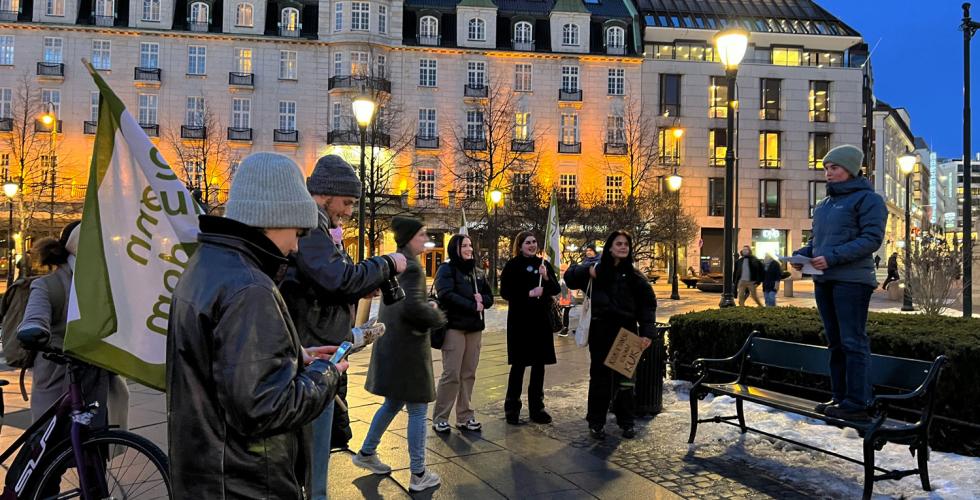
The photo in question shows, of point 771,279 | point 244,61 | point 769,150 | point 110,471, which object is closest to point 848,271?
point 110,471

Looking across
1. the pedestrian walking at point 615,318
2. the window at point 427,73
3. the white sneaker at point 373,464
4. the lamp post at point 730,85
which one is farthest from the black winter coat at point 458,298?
the window at point 427,73

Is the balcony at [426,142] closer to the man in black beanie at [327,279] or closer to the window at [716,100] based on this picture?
the window at [716,100]

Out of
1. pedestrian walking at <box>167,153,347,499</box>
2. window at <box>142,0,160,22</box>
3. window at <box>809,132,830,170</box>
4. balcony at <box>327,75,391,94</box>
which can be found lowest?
pedestrian walking at <box>167,153,347,499</box>

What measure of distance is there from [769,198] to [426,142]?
2539cm

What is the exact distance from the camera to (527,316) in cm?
721

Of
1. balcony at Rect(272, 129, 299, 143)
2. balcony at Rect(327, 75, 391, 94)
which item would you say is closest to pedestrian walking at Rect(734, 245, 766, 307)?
balcony at Rect(327, 75, 391, 94)

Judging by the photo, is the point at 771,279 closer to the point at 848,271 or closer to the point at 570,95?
the point at 848,271

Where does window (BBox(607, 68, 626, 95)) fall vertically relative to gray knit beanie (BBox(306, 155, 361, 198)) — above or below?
above

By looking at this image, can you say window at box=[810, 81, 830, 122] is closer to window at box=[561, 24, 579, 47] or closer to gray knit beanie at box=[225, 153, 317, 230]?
window at box=[561, 24, 579, 47]

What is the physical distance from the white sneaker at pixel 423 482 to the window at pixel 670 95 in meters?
49.8

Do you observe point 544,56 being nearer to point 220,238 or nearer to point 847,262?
point 847,262

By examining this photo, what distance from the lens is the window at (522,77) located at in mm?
49812

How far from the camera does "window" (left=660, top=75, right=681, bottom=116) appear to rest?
51906mm

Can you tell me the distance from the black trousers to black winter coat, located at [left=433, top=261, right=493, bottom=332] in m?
0.64
